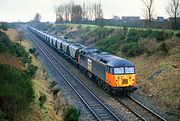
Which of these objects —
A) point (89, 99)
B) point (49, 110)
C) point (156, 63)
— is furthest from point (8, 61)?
point (156, 63)

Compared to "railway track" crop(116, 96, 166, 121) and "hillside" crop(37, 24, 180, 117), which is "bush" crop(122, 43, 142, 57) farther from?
"railway track" crop(116, 96, 166, 121)

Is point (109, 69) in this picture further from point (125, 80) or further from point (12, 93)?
point (12, 93)

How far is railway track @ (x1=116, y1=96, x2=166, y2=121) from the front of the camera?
21155 mm

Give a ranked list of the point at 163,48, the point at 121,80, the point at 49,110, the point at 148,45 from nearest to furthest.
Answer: the point at 49,110 < the point at 121,80 < the point at 163,48 < the point at 148,45

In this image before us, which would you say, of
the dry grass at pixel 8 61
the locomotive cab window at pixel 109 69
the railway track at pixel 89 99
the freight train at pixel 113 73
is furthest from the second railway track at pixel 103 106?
the dry grass at pixel 8 61

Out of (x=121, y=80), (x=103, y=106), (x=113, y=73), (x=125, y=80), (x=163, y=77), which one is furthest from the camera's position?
(x=163, y=77)

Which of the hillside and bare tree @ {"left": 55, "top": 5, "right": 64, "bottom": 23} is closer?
the hillside

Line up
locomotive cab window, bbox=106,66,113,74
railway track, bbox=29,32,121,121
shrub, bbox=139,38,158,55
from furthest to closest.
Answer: shrub, bbox=139,38,158,55 < locomotive cab window, bbox=106,66,113,74 < railway track, bbox=29,32,121,121

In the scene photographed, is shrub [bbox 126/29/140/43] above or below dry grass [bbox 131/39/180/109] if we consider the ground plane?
above

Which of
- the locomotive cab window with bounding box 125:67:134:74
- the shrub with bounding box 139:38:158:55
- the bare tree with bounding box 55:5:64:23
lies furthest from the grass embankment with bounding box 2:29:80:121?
the bare tree with bounding box 55:5:64:23

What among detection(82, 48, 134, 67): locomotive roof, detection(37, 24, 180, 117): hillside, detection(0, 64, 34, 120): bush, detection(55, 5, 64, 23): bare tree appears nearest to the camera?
detection(0, 64, 34, 120): bush

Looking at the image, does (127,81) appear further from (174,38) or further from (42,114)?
(174,38)

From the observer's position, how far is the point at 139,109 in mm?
23469

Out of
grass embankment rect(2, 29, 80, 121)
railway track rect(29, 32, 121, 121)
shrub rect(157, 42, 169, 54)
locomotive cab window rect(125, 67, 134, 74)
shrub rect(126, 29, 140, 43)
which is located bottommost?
railway track rect(29, 32, 121, 121)
